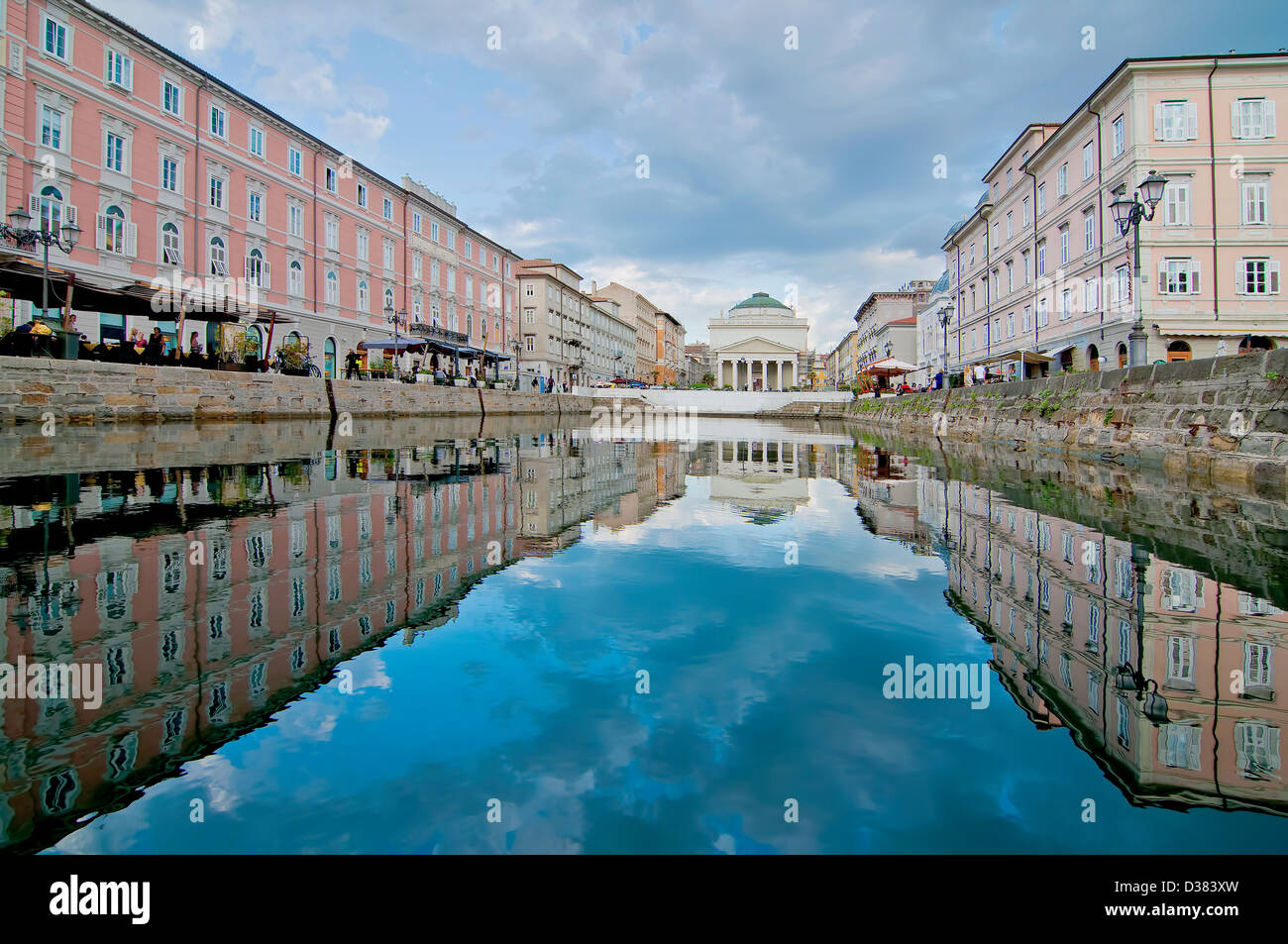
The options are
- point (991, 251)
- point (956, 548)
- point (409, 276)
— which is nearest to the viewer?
point (956, 548)

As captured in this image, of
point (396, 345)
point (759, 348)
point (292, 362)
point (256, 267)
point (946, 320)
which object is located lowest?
point (292, 362)

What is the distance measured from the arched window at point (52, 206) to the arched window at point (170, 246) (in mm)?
4203

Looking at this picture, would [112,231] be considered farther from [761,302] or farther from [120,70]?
[761,302]

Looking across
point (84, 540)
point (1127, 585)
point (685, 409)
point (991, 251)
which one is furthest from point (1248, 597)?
point (685, 409)

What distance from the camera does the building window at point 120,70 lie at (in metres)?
26.8

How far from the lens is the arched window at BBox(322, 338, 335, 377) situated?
38.7 meters

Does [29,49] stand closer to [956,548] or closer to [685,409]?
[956,548]

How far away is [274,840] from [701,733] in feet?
4.31

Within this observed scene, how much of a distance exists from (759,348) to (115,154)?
76967mm

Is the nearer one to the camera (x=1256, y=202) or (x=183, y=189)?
(x=1256, y=202)

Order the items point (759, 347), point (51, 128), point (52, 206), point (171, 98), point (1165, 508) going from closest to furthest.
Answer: point (1165, 508) < point (52, 206) < point (51, 128) < point (171, 98) < point (759, 347)

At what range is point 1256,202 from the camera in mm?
27031

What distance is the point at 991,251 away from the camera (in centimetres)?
4359

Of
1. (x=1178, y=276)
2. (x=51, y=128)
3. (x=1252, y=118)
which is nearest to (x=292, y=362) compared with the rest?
(x=51, y=128)
